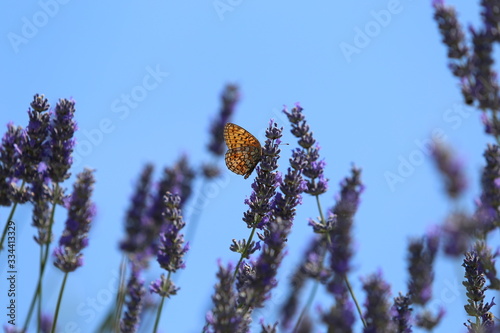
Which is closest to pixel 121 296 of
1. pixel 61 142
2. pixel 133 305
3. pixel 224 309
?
pixel 133 305

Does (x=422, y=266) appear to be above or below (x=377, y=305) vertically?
above

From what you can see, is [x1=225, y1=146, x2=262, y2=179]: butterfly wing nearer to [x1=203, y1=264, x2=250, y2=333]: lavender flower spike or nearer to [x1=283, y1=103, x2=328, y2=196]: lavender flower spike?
[x1=283, y1=103, x2=328, y2=196]: lavender flower spike

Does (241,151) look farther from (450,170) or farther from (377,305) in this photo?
(450,170)

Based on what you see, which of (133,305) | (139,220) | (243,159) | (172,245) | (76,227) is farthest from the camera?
(139,220)

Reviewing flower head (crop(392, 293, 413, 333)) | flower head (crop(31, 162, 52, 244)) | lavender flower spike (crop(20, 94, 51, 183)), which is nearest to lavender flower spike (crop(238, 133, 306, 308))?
flower head (crop(392, 293, 413, 333))

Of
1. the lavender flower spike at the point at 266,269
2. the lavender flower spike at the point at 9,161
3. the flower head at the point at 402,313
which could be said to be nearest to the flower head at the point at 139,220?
the lavender flower spike at the point at 9,161

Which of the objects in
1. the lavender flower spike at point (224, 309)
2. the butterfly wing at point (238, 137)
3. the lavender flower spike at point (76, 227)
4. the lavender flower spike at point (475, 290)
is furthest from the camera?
the butterfly wing at point (238, 137)

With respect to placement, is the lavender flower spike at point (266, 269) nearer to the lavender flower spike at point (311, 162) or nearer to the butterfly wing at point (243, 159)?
the lavender flower spike at point (311, 162)
